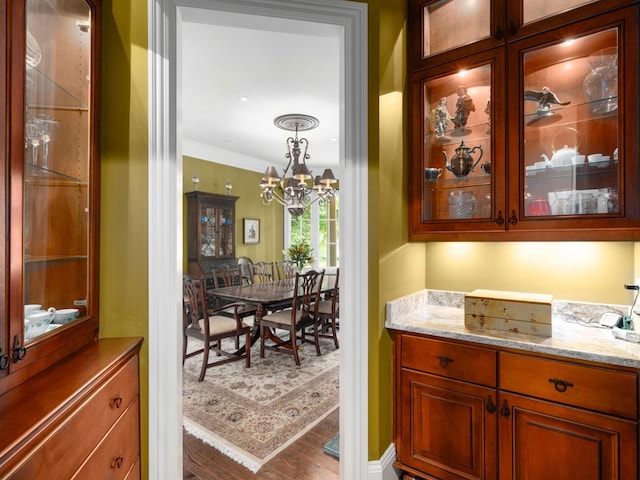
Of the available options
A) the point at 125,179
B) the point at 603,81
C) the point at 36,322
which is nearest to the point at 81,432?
the point at 36,322

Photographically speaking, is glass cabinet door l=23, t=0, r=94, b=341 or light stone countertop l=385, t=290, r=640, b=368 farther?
light stone countertop l=385, t=290, r=640, b=368

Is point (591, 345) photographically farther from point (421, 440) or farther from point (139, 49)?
point (139, 49)

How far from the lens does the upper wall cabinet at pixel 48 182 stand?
0.91 m

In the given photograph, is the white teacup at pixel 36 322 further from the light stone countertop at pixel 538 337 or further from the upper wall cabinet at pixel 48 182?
the light stone countertop at pixel 538 337

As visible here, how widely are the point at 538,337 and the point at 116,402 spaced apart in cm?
184

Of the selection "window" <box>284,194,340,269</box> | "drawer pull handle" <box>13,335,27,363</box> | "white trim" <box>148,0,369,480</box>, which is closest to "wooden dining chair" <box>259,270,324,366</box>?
"white trim" <box>148,0,369,480</box>

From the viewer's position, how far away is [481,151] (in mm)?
1846

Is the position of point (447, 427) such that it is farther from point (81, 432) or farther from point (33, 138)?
point (33, 138)

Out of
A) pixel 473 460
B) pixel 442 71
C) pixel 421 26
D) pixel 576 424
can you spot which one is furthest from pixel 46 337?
pixel 421 26

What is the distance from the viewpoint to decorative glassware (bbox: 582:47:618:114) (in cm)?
150

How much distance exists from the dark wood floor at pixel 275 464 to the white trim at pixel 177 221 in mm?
331

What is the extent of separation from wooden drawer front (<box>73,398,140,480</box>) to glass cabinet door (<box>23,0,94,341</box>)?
435 millimetres

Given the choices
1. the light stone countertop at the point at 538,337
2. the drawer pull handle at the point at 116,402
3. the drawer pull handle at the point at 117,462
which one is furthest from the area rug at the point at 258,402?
the light stone countertop at the point at 538,337

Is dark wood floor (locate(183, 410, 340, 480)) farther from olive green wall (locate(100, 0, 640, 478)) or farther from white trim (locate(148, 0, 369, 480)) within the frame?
olive green wall (locate(100, 0, 640, 478))
